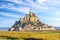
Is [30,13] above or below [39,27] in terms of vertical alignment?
above

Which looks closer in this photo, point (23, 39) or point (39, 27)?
point (23, 39)

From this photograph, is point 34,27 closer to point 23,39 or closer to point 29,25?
point 29,25

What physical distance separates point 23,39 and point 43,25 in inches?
4294

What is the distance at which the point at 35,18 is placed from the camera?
16250 cm

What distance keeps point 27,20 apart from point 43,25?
12253mm

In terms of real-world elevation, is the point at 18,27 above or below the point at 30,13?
below

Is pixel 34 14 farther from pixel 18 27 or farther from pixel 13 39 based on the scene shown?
pixel 13 39

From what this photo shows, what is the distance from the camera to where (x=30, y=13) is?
517 ft

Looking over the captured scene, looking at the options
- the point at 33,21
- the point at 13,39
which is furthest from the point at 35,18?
the point at 13,39

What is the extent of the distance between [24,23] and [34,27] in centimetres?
807

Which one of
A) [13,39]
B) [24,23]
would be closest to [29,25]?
[24,23]

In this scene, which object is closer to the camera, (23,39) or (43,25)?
(23,39)

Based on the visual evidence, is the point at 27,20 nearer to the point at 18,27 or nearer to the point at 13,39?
the point at 18,27

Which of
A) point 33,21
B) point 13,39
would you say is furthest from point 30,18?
point 13,39
